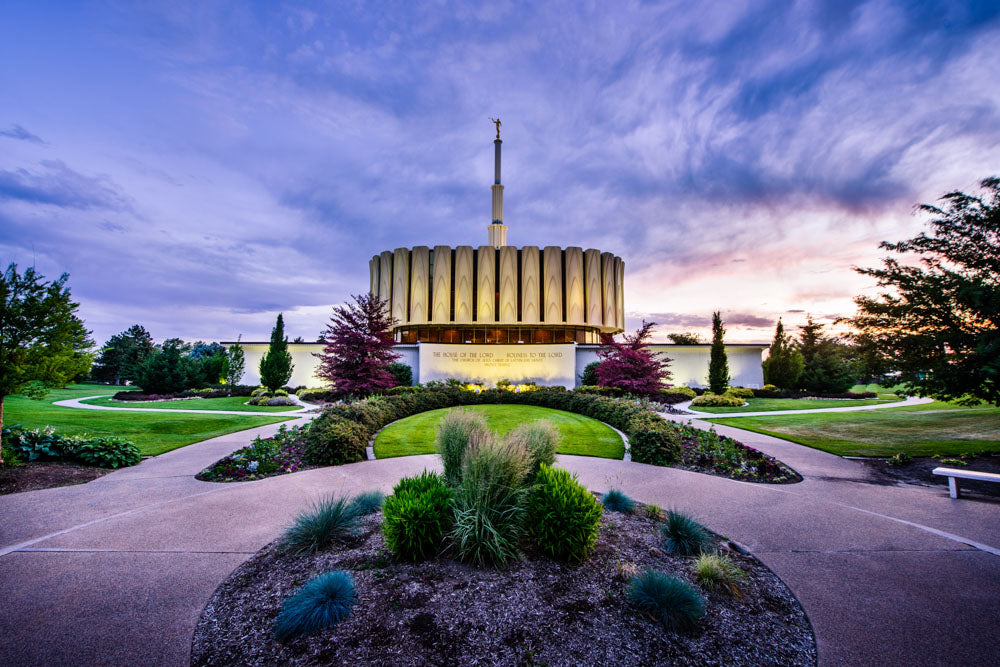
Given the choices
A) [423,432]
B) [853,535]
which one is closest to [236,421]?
[423,432]

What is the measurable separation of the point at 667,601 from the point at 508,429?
7.06 m

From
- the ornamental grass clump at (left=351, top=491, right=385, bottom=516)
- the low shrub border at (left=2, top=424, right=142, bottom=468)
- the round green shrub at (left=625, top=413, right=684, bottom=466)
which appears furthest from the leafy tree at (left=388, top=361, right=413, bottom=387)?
the ornamental grass clump at (left=351, top=491, right=385, bottom=516)

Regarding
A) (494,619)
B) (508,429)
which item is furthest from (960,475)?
(508,429)

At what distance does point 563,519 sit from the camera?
12.9 ft

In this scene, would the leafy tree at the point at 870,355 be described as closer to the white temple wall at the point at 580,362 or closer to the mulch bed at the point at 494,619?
the mulch bed at the point at 494,619

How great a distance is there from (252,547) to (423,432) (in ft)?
23.0

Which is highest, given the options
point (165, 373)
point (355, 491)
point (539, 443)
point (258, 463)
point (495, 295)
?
point (495, 295)

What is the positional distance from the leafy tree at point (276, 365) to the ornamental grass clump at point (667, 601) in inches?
1030

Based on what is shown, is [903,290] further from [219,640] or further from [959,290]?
[219,640]

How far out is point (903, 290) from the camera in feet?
28.6

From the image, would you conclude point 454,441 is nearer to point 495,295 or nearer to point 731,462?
point 731,462

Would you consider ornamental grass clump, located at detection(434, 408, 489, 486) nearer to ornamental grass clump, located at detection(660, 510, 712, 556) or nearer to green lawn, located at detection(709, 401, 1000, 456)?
ornamental grass clump, located at detection(660, 510, 712, 556)

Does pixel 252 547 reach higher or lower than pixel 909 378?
lower

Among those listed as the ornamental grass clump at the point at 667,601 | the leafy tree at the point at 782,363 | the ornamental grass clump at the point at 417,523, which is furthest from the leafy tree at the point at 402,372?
the leafy tree at the point at 782,363
